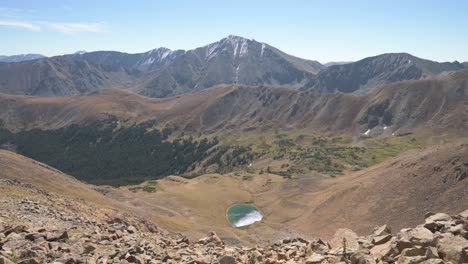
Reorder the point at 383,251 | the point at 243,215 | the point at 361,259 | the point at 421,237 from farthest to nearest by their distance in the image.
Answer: the point at 243,215
the point at 383,251
the point at 421,237
the point at 361,259

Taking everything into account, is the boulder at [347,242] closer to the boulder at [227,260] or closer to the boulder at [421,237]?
the boulder at [421,237]

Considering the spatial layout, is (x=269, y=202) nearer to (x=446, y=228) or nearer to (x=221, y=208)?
(x=221, y=208)

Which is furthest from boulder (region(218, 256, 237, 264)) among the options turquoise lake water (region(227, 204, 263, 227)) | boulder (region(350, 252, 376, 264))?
turquoise lake water (region(227, 204, 263, 227))

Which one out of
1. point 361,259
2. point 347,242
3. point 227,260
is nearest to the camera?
point 361,259

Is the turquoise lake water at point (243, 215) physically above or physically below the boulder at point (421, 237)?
below

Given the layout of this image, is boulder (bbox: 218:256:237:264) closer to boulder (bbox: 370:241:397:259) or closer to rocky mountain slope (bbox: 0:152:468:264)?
rocky mountain slope (bbox: 0:152:468:264)

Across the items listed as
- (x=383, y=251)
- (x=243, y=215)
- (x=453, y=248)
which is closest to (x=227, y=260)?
(x=383, y=251)

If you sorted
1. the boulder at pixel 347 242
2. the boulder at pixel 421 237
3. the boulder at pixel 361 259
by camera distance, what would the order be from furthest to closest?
1. the boulder at pixel 347 242
2. the boulder at pixel 421 237
3. the boulder at pixel 361 259

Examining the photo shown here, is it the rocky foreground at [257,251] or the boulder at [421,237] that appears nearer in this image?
the rocky foreground at [257,251]

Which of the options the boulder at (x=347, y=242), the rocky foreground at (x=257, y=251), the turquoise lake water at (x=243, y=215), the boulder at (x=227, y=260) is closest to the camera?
the rocky foreground at (x=257, y=251)

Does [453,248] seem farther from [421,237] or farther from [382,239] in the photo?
[382,239]

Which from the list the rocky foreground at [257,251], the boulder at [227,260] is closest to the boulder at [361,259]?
the rocky foreground at [257,251]
